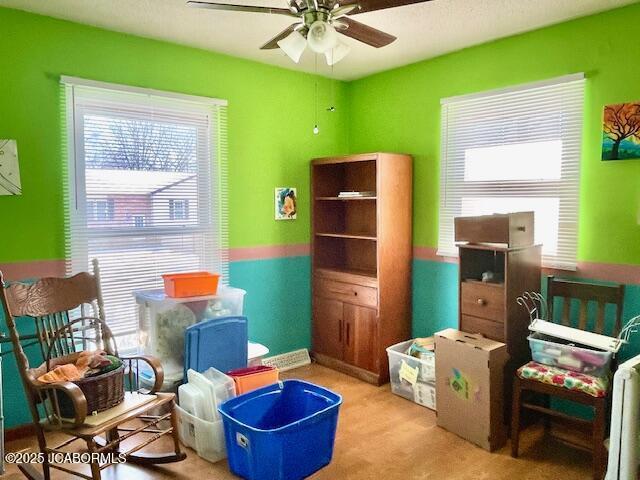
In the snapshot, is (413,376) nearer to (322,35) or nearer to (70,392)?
(70,392)

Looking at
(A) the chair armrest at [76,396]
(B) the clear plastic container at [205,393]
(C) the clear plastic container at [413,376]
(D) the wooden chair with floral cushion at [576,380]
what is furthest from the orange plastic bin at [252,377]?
(D) the wooden chair with floral cushion at [576,380]

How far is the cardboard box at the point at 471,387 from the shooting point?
9.07ft

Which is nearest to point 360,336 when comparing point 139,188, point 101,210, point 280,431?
point 280,431

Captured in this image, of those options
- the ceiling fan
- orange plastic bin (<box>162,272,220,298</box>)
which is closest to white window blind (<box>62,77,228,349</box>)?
orange plastic bin (<box>162,272,220,298</box>)

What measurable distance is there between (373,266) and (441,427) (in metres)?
1.46

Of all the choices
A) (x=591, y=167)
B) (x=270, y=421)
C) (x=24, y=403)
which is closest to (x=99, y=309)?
(x=24, y=403)

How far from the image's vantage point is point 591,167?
2945 mm

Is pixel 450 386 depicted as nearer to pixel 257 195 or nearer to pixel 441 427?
pixel 441 427

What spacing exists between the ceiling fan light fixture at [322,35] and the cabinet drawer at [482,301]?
173cm

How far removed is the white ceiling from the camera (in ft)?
8.99

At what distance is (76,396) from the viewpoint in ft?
6.95

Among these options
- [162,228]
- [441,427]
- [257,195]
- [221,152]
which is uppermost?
[221,152]

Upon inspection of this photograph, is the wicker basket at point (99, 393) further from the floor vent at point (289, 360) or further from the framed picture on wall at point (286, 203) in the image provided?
the framed picture on wall at point (286, 203)

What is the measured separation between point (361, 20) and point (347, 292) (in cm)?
200
